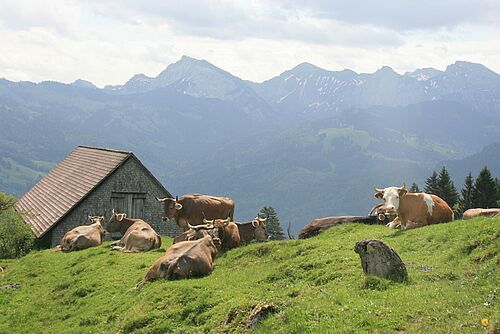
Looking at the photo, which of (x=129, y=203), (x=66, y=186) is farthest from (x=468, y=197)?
(x=66, y=186)

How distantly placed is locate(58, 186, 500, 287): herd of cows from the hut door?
837 cm

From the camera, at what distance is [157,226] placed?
148ft

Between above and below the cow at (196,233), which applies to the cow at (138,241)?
below

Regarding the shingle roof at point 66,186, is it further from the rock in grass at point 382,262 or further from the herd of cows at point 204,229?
the rock in grass at point 382,262

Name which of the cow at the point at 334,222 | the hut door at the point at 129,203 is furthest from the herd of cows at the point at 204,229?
the hut door at the point at 129,203

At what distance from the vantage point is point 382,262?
14.4 metres

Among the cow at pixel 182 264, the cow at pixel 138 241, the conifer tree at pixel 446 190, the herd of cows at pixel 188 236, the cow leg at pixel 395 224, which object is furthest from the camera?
the conifer tree at pixel 446 190

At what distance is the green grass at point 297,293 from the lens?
38.5 feet

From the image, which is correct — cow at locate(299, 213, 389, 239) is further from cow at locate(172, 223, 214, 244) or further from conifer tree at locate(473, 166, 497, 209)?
conifer tree at locate(473, 166, 497, 209)

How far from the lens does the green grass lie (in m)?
Answer: 11.7

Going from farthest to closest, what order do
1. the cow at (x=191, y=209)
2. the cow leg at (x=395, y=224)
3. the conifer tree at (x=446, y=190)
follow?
the conifer tree at (x=446, y=190), the cow at (x=191, y=209), the cow leg at (x=395, y=224)

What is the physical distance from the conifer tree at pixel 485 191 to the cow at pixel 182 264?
6263 centimetres

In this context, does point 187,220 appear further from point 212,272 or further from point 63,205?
point 63,205

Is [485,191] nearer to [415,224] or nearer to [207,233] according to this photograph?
[415,224]
